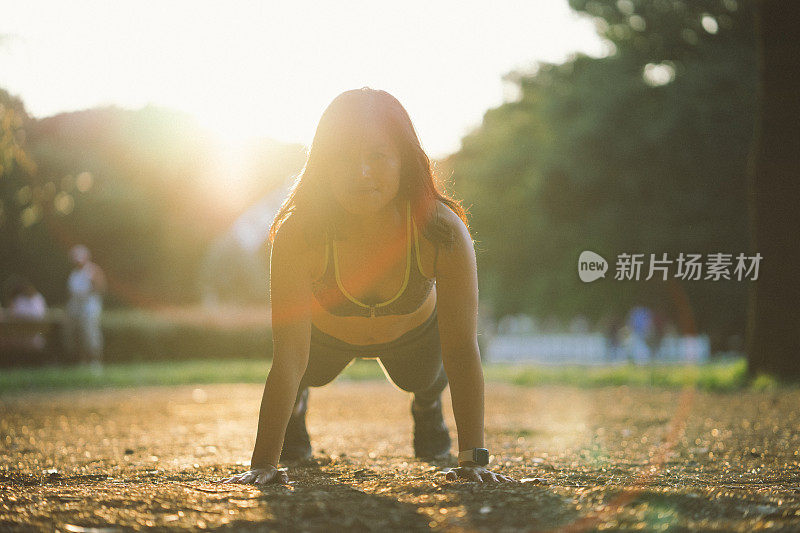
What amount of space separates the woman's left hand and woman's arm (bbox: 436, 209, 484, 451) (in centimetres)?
9

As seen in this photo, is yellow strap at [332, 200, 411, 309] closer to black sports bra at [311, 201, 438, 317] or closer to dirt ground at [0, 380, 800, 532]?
black sports bra at [311, 201, 438, 317]

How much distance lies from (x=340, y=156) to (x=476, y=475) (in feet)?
3.91

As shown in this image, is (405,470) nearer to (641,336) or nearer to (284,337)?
(284,337)

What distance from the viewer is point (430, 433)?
400 centimetres

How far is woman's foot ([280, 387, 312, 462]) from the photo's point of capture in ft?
12.4

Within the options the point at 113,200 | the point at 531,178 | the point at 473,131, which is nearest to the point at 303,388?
the point at 531,178

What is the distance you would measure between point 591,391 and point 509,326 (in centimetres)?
3683

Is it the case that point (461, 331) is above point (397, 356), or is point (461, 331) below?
above

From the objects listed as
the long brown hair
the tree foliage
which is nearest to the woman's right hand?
the long brown hair

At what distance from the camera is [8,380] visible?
10.9 meters

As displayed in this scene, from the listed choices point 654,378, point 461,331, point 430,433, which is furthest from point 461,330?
point 654,378

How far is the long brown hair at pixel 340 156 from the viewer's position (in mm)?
2898

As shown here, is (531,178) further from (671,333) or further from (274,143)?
(274,143)

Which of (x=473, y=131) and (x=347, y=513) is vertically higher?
(x=473, y=131)
